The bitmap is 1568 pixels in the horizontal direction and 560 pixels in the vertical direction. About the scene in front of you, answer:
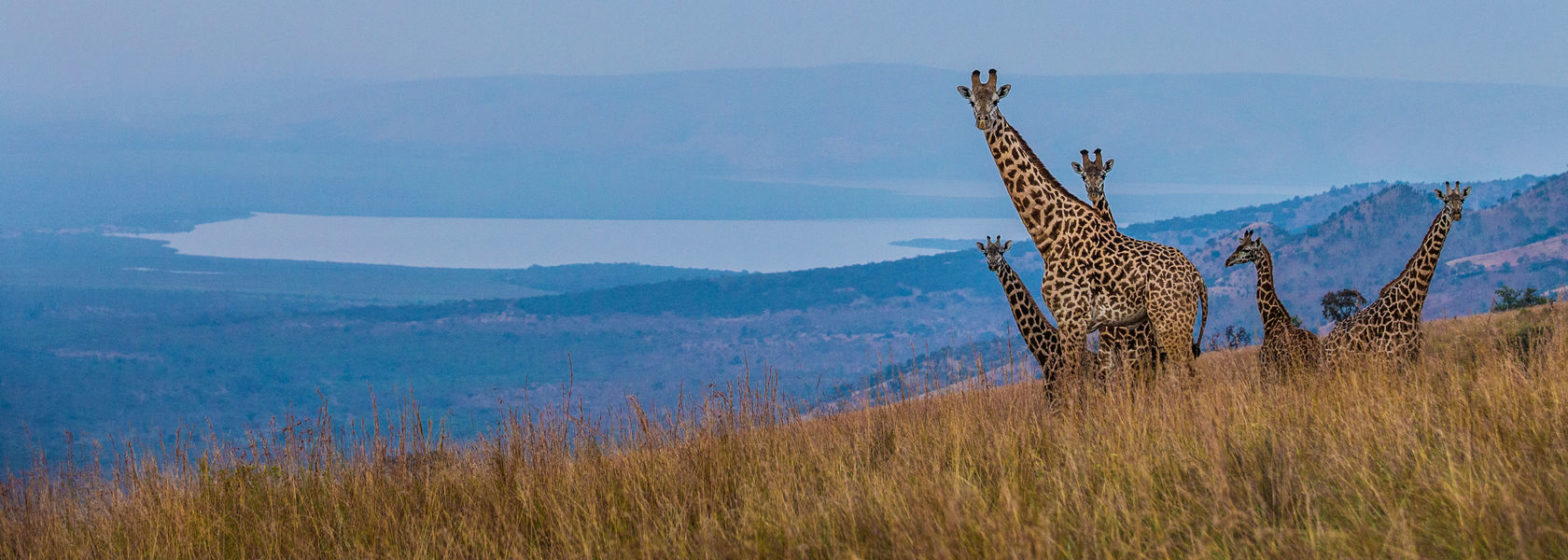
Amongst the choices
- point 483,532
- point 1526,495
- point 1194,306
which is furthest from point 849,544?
point 1194,306

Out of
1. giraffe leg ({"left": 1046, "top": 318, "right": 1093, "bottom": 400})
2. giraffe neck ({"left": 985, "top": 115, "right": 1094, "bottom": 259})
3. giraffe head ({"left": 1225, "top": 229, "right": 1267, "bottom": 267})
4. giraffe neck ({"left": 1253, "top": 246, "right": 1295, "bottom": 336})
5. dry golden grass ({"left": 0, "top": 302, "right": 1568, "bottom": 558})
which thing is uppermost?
giraffe neck ({"left": 985, "top": 115, "right": 1094, "bottom": 259})

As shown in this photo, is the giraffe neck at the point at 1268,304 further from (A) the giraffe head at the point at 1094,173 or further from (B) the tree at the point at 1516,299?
(B) the tree at the point at 1516,299

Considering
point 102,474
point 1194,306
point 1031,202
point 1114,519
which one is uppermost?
point 1031,202

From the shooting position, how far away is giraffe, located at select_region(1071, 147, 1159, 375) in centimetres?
1026

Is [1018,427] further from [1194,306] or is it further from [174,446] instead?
[174,446]

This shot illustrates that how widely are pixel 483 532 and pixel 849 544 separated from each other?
249 cm

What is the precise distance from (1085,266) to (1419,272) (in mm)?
3738

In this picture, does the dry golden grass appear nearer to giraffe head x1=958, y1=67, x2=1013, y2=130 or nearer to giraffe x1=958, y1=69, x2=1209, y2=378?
giraffe x1=958, y1=69, x2=1209, y2=378

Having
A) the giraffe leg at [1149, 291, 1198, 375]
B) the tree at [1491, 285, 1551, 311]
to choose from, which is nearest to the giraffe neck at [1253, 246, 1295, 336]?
the giraffe leg at [1149, 291, 1198, 375]

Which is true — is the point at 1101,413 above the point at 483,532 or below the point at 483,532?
above

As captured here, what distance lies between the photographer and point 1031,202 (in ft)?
33.4

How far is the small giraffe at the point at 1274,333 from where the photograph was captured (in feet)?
36.4

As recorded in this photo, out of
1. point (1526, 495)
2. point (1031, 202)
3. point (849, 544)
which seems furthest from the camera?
point (1031, 202)

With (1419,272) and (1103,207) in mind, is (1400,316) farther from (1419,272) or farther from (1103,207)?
(1103,207)
